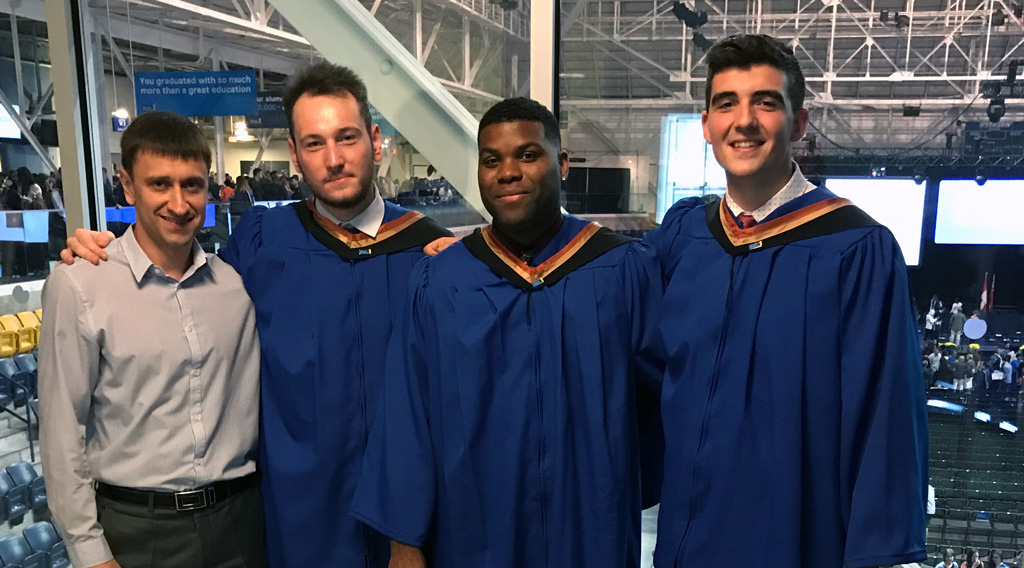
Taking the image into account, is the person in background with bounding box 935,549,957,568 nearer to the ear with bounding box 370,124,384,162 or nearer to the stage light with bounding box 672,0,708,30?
the stage light with bounding box 672,0,708,30

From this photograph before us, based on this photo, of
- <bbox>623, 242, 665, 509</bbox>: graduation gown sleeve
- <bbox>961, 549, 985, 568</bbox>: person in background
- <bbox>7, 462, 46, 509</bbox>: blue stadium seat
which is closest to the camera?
<bbox>623, 242, 665, 509</bbox>: graduation gown sleeve

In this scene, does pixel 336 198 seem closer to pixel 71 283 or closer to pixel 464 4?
pixel 71 283

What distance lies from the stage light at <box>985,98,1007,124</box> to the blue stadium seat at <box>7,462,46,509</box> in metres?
6.55

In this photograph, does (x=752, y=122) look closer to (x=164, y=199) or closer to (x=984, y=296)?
(x=164, y=199)

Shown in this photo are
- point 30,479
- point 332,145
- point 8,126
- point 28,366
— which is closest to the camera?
point 332,145

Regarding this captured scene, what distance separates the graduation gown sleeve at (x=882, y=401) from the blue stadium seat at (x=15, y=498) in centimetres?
541

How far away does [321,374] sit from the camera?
1.62 m

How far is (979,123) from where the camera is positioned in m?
3.63

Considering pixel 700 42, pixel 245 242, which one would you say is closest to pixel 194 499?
pixel 245 242

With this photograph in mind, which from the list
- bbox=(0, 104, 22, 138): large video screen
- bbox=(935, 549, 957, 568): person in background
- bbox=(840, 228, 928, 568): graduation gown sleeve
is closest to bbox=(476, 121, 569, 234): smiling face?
bbox=(840, 228, 928, 568): graduation gown sleeve

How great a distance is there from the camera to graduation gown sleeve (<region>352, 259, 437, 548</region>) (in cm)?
146

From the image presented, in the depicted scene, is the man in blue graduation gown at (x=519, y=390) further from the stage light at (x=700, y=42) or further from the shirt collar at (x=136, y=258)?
the stage light at (x=700, y=42)

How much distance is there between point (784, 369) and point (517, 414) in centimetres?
55

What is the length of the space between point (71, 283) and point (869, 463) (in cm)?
170
